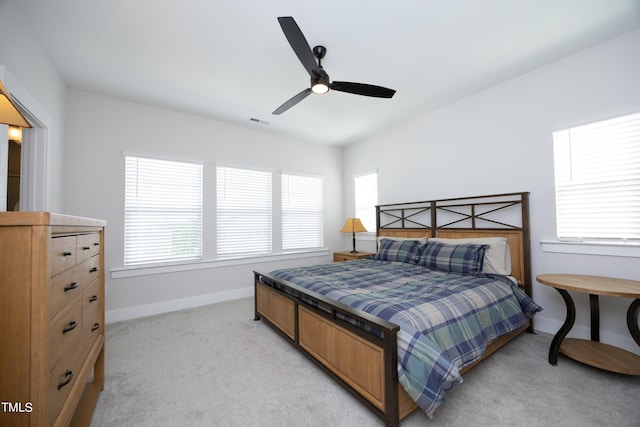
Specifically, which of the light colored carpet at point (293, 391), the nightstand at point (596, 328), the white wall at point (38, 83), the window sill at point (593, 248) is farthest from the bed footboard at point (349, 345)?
the white wall at point (38, 83)

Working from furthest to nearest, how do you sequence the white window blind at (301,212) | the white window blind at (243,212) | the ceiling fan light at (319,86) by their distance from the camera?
the white window blind at (301,212)
the white window blind at (243,212)
the ceiling fan light at (319,86)

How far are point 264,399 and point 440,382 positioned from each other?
1.22m

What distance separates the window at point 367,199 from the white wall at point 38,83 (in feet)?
14.5

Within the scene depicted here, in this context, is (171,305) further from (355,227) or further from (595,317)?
(595,317)

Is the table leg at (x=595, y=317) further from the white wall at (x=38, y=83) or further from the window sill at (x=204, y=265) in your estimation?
the white wall at (x=38, y=83)

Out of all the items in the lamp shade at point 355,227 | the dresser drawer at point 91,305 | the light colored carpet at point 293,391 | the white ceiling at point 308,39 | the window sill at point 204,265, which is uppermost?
the white ceiling at point 308,39

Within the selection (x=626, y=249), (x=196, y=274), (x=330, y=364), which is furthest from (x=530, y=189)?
(x=196, y=274)

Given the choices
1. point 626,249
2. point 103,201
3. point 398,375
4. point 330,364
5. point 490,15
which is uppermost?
point 490,15

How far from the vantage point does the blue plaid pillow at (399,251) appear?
11.4 ft

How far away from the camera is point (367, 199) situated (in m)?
5.17

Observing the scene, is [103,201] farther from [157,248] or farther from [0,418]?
[0,418]

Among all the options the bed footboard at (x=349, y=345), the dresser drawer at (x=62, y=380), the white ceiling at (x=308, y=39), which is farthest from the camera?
the white ceiling at (x=308, y=39)

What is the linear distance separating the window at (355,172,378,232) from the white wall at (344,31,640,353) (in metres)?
0.88

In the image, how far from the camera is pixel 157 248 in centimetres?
372
